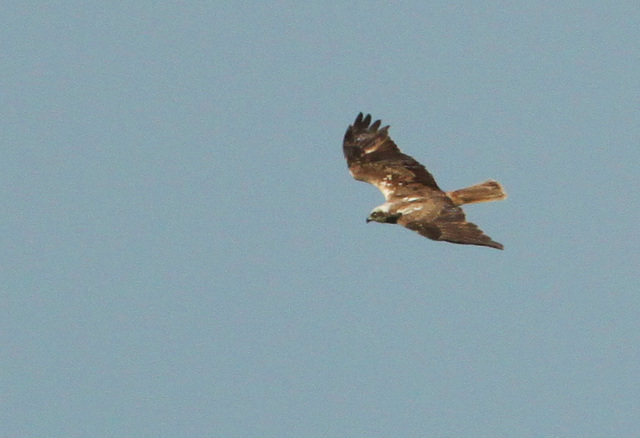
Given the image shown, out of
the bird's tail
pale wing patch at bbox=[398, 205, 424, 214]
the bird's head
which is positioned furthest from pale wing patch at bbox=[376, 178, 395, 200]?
the bird's tail

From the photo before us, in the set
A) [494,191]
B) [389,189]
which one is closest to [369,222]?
[389,189]

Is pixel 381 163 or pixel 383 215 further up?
pixel 381 163

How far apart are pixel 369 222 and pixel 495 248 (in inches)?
133

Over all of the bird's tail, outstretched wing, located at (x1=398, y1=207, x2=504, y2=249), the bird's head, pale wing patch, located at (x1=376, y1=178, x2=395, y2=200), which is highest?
pale wing patch, located at (x1=376, y1=178, x2=395, y2=200)

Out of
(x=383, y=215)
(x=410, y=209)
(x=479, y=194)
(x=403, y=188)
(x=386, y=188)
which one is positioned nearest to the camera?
(x=410, y=209)

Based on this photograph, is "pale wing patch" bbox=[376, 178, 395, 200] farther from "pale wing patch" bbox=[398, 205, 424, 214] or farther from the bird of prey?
"pale wing patch" bbox=[398, 205, 424, 214]

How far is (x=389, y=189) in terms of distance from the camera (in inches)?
843

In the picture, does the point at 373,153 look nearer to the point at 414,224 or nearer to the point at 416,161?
the point at 416,161

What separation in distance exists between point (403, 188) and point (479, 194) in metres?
1.39

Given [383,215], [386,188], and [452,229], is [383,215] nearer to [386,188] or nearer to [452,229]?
[386,188]

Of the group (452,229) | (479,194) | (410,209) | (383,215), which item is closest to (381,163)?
(383,215)

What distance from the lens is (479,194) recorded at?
20.9 m

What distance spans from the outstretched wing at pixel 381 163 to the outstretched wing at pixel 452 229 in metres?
1.40

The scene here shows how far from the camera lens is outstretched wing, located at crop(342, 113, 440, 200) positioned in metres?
21.1
